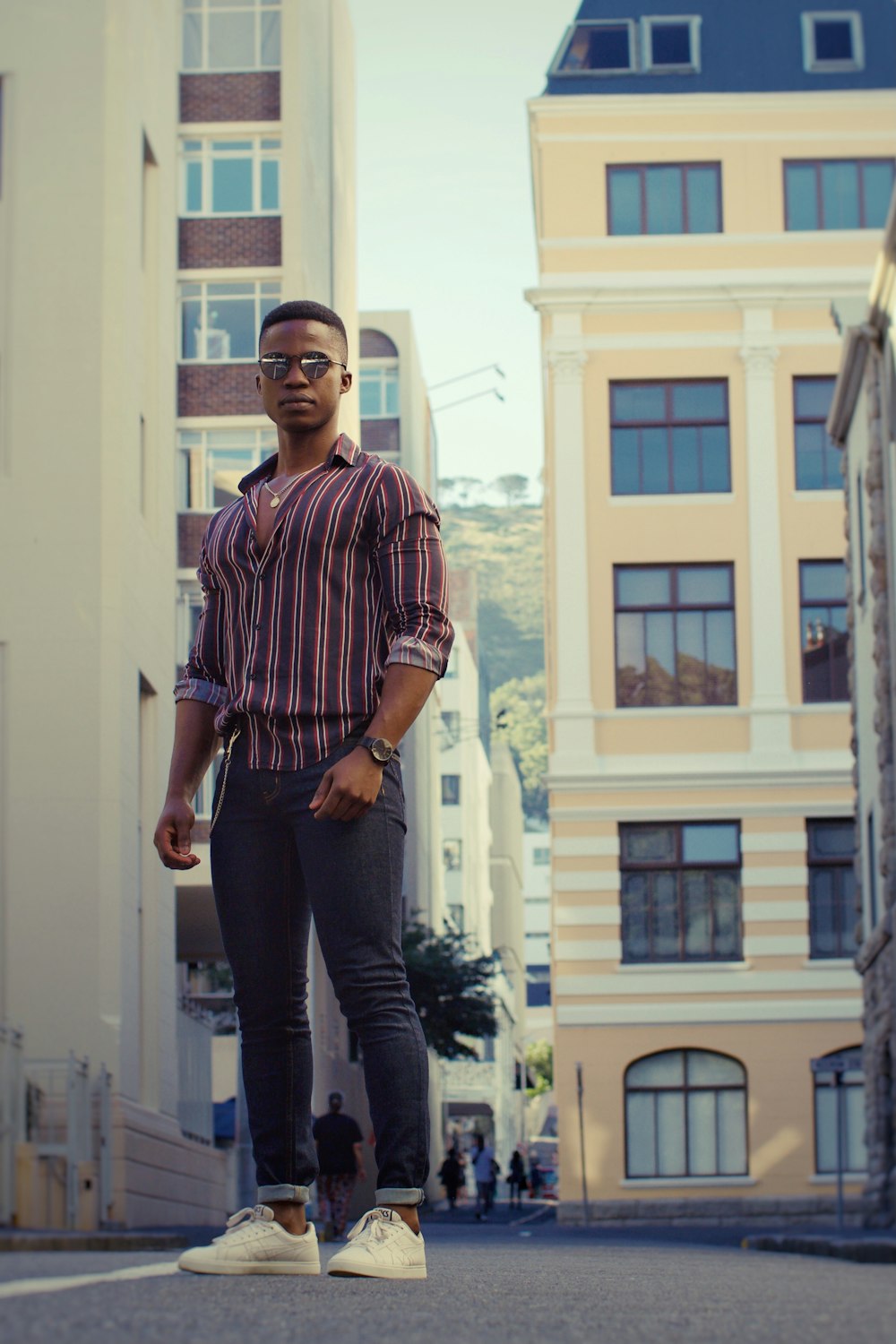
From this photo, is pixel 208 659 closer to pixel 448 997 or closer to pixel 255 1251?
pixel 255 1251

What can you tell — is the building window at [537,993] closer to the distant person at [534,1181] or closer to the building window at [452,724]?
the building window at [452,724]

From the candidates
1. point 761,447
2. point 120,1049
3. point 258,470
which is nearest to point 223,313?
point 761,447

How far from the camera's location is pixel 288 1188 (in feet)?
16.4

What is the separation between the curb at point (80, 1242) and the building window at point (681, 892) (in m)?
19.6

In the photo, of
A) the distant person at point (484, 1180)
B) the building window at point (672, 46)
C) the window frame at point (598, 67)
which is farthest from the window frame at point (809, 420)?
the distant person at point (484, 1180)

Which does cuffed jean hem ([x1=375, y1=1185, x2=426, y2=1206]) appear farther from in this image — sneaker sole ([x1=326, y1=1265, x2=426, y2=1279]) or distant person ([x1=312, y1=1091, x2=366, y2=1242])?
distant person ([x1=312, y1=1091, x2=366, y2=1242])

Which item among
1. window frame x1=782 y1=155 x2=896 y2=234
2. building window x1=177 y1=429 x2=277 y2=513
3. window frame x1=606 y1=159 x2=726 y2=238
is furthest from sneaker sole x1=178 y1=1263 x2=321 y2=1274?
window frame x1=782 y1=155 x2=896 y2=234

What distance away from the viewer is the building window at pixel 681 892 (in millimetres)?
34469

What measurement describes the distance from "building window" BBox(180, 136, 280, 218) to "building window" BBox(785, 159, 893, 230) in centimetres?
908

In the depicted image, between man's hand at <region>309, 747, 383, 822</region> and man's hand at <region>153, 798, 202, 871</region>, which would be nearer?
→ man's hand at <region>309, 747, 383, 822</region>

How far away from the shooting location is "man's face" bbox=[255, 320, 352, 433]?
5.32 meters

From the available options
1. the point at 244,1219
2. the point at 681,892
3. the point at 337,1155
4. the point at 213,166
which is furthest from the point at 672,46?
the point at 244,1219

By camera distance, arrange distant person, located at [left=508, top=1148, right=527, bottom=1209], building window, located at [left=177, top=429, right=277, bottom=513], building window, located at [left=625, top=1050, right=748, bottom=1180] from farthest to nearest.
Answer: distant person, located at [left=508, top=1148, right=527, bottom=1209]
building window, located at [left=177, top=429, right=277, bottom=513]
building window, located at [left=625, top=1050, right=748, bottom=1180]

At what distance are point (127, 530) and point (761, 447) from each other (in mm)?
14815
